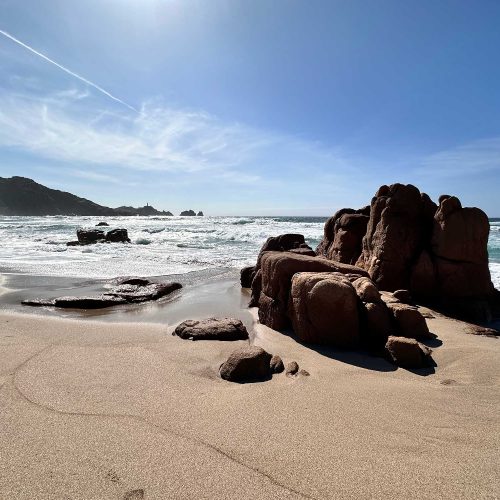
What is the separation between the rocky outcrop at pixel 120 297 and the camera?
21.6 feet

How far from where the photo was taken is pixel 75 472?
6.59 ft

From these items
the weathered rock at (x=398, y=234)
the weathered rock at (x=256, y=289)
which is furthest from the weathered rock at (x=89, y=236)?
the weathered rock at (x=398, y=234)

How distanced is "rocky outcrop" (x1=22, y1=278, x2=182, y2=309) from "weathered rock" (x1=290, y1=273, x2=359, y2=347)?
155 inches

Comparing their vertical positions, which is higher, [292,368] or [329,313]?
[329,313]

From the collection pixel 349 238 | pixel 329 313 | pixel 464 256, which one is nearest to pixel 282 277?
pixel 329 313

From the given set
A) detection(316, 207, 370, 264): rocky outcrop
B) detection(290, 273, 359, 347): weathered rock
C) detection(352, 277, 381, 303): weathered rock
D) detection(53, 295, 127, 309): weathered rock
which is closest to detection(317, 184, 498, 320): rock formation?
detection(316, 207, 370, 264): rocky outcrop

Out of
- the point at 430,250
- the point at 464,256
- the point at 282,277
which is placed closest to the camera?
the point at 282,277

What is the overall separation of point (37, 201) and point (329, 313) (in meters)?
120

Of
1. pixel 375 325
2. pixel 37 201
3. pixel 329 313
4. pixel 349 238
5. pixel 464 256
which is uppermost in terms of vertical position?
pixel 37 201

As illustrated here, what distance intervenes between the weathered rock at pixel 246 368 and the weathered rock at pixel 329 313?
43.0 inches

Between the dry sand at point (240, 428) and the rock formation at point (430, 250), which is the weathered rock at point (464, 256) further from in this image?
the dry sand at point (240, 428)

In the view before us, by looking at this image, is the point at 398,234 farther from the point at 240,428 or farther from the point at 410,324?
the point at 240,428

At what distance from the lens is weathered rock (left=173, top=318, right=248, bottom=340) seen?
465 centimetres

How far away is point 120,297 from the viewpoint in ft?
23.6
